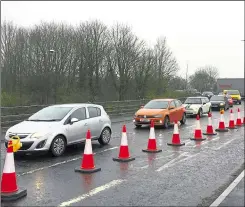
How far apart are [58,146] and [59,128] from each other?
52 centimetres

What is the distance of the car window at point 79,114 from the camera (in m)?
11.3

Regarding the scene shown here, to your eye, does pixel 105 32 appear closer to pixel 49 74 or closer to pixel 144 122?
pixel 49 74

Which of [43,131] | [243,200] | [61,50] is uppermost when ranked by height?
[61,50]

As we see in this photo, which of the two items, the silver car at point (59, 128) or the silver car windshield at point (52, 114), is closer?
the silver car at point (59, 128)

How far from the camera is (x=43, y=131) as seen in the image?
9844mm

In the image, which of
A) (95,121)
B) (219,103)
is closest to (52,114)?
(95,121)

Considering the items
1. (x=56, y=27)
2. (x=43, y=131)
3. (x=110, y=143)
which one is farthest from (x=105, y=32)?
(x=43, y=131)

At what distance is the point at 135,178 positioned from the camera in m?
7.64

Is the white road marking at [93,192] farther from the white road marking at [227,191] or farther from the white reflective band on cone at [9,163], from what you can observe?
the white road marking at [227,191]

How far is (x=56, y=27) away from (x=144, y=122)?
101 feet

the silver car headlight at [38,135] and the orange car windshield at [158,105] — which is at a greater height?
the orange car windshield at [158,105]

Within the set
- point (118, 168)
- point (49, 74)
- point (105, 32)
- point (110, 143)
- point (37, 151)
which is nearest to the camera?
point (118, 168)

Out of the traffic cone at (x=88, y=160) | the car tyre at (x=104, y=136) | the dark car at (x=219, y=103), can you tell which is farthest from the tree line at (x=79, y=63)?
the traffic cone at (x=88, y=160)

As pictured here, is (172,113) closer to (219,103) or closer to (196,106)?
(196,106)
